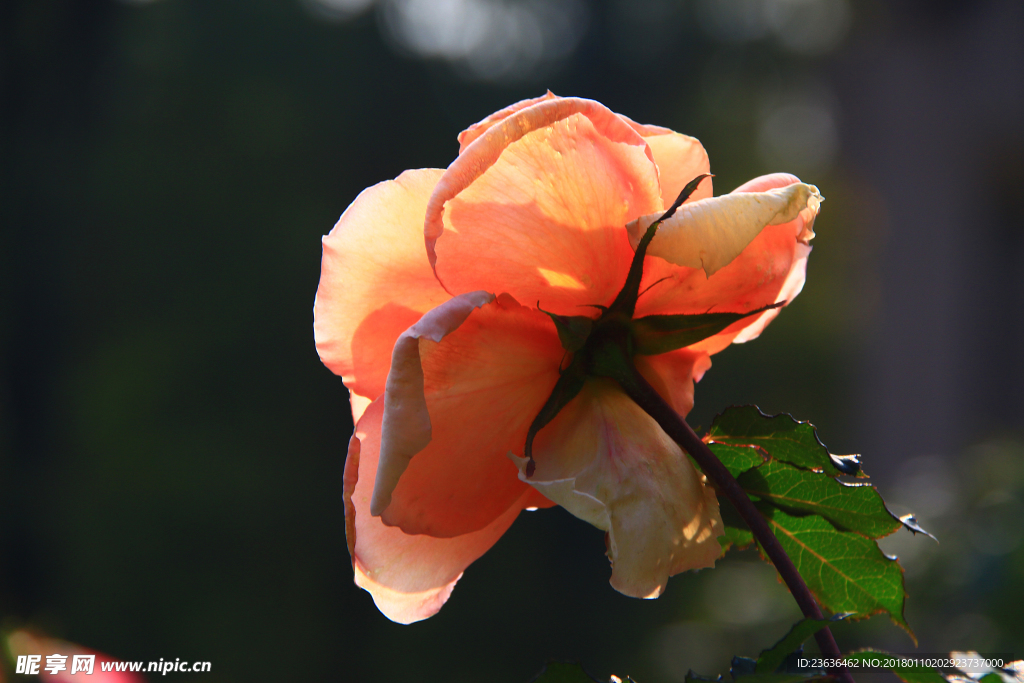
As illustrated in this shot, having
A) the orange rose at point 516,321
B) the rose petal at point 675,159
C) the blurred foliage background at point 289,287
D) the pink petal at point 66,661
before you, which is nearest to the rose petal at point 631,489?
the orange rose at point 516,321


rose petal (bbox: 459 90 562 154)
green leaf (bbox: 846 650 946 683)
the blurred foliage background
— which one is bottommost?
the blurred foliage background

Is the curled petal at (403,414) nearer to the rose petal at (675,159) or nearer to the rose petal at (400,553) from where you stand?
the rose petal at (400,553)

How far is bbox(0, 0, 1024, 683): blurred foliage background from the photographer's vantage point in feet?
13.8

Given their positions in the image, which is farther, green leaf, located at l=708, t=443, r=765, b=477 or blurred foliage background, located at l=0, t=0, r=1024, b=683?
blurred foliage background, located at l=0, t=0, r=1024, b=683

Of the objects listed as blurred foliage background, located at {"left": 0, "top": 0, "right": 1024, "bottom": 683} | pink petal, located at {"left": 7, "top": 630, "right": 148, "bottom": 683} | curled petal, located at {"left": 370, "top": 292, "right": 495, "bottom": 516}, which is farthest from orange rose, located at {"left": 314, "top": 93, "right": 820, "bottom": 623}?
blurred foliage background, located at {"left": 0, "top": 0, "right": 1024, "bottom": 683}

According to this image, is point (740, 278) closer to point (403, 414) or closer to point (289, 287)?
point (403, 414)

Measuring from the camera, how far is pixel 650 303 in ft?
1.14

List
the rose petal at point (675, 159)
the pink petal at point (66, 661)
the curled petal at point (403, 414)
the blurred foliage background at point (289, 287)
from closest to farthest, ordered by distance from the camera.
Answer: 1. the curled petal at point (403, 414)
2. the rose petal at point (675, 159)
3. the pink petal at point (66, 661)
4. the blurred foliage background at point (289, 287)

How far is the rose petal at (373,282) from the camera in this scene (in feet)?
1.11

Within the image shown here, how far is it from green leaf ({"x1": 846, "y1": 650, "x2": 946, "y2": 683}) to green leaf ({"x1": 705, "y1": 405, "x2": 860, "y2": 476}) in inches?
2.8

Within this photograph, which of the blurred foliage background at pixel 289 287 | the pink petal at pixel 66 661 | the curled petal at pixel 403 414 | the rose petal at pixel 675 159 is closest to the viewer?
the curled petal at pixel 403 414

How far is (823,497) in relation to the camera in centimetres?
34

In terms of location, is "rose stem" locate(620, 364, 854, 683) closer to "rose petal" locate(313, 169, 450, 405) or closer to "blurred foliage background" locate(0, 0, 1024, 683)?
"rose petal" locate(313, 169, 450, 405)

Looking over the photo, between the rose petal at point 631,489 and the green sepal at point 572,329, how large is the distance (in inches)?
1.0
